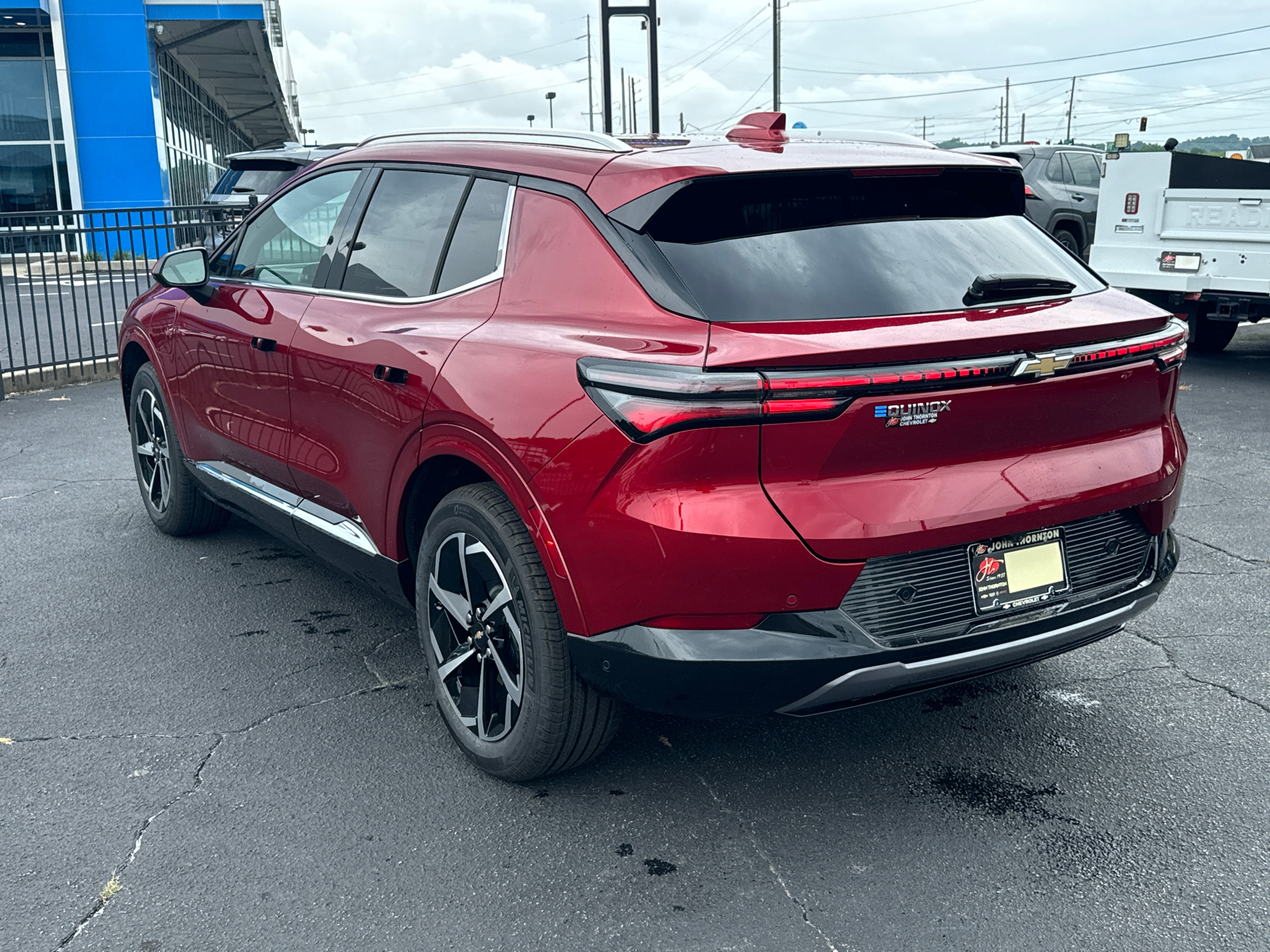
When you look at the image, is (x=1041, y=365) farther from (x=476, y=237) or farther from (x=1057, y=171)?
(x=1057, y=171)

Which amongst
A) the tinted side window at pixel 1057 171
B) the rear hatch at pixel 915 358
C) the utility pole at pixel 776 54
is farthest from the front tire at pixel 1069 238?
the utility pole at pixel 776 54

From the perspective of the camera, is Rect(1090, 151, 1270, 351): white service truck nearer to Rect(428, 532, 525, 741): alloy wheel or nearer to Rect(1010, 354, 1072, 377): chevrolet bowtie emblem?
Rect(1010, 354, 1072, 377): chevrolet bowtie emblem

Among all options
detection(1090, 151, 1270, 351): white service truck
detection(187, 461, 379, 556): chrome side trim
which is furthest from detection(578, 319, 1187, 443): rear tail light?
detection(1090, 151, 1270, 351): white service truck

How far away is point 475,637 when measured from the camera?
3.19 metres

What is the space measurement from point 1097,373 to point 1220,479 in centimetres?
417

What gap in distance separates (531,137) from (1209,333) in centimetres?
989

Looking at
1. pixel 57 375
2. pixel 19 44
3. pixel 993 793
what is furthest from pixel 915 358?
pixel 19 44

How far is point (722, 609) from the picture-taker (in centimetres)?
254

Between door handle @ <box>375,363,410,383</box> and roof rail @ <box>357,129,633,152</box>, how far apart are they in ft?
2.58

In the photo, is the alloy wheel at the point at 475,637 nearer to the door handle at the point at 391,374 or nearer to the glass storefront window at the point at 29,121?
the door handle at the point at 391,374

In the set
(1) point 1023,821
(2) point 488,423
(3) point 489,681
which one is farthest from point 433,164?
(1) point 1023,821

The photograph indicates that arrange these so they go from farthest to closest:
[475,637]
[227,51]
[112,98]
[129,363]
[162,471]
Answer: [227,51] < [112,98] < [129,363] < [162,471] < [475,637]

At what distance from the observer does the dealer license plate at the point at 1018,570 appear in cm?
273

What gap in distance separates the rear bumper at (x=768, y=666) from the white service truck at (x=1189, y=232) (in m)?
8.07
